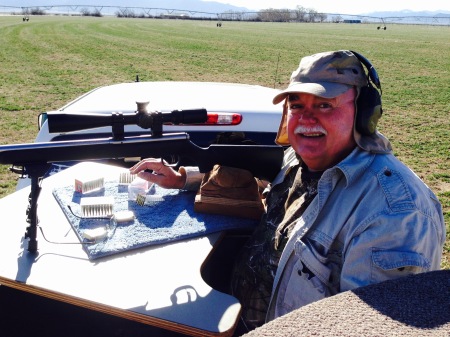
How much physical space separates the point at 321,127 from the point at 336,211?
438 mm

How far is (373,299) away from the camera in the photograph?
1.15 m

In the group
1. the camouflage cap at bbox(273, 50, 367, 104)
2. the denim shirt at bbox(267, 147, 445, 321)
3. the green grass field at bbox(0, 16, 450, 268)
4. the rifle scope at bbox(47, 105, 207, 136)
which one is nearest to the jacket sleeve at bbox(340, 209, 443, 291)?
the denim shirt at bbox(267, 147, 445, 321)

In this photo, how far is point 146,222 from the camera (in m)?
2.90

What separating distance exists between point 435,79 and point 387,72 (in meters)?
2.20

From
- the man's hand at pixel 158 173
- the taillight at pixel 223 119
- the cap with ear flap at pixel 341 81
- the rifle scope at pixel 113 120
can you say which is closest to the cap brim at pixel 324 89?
the cap with ear flap at pixel 341 81

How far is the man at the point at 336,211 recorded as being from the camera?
2.07 metres

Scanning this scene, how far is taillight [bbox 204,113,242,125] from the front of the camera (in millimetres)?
4238

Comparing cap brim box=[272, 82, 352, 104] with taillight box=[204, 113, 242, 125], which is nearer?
cap brim box=[272, 82, 352, 104]

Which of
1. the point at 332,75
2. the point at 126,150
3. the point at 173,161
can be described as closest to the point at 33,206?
the point at 126,150

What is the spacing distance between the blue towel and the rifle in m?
0.25

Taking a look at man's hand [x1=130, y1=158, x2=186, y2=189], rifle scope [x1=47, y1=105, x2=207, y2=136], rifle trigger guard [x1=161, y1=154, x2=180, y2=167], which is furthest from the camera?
man's hand [x1=130, y1=158, x2=186, y2=189]

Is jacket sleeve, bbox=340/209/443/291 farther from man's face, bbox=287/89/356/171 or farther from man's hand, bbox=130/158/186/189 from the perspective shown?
man's hand, bbox=130/158/186/189

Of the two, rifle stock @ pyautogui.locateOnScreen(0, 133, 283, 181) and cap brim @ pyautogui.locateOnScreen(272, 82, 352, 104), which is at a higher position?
cap brim @ pyautogui.locateOnScreen(272, 82, 352, 104)

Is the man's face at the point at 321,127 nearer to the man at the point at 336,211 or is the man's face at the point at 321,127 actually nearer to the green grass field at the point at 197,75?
the man at the point at 336,211
